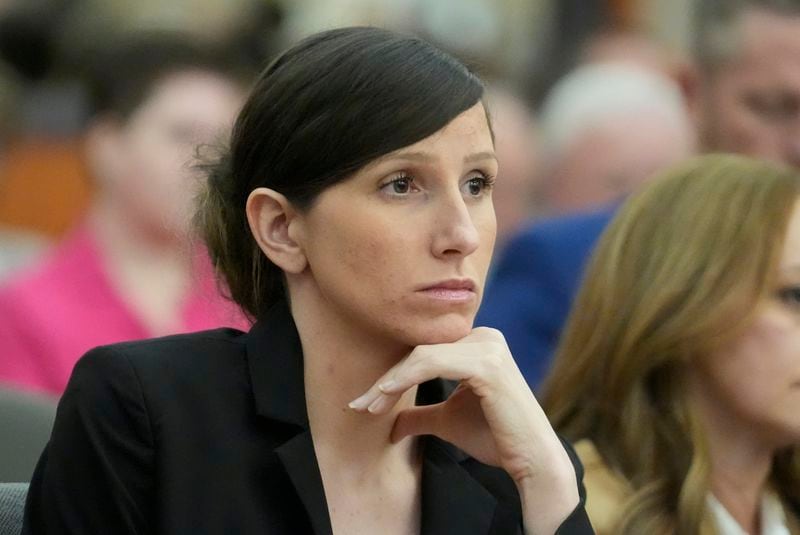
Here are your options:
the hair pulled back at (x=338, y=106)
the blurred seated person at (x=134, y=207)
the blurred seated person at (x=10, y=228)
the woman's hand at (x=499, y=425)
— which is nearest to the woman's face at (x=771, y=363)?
the woman's hand at (x=499, y=425)

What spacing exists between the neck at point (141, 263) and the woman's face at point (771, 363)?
186cm

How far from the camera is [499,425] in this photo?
2412 mm

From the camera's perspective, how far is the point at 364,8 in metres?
6.21

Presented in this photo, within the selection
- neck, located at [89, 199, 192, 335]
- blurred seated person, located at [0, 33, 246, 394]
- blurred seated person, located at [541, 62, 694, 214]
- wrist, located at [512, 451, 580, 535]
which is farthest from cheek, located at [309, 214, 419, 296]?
blurred seated person, located at [541, 62, 694, 214]

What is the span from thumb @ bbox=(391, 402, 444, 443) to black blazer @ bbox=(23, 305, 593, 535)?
3.7 inches

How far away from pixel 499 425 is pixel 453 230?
315 millimetres

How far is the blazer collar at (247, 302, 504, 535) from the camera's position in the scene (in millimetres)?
2295

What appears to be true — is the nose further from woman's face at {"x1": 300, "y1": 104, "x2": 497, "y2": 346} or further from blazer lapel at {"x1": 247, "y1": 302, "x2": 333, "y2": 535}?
blazer lapel at {"x1": 247, "y1": 302, "x2": 333, "y2": 535}

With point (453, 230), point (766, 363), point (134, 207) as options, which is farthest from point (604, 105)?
point (453, 230)

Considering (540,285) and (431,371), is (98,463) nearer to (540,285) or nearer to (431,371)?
(431,371)

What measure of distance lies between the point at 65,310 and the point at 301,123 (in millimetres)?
2221

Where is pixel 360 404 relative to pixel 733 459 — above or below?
above

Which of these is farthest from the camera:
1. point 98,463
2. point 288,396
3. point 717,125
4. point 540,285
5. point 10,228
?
point 10,228

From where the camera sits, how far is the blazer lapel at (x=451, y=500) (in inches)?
94.3
